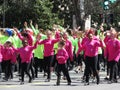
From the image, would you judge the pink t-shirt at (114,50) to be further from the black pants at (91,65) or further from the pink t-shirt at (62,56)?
the pink t-shirt at (62,56)

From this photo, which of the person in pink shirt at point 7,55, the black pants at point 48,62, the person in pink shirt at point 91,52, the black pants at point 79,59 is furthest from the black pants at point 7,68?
the black pants at point 79,59

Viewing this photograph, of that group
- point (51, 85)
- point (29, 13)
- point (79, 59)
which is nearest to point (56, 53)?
point (51, 85)

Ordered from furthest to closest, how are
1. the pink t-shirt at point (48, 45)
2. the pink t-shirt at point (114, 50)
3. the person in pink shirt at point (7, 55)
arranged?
1. the person in pink shirt at point (7, 55)
2. the pink t-shirt at point (48, 45)
3. the pink t-shirt at point (114, 50)

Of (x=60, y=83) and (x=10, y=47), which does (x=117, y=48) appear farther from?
(x=10, y=47)

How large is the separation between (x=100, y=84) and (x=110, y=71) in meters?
0.79

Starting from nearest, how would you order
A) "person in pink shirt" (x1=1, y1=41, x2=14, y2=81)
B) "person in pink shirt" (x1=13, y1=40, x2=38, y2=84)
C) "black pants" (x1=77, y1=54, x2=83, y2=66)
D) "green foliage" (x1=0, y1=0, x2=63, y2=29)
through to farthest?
1. "person in pink shirt" (x1=13, y1=40, x2=38, y2=84)
2. "person in pink shirt" (x1=1, y1=41, x2=14, y2=81)
3. "black pants" (x1=77, y1=54, x2=83, y2=66)
4. "green foliage" (x1=0, y1=0, x2=63, y2=29)

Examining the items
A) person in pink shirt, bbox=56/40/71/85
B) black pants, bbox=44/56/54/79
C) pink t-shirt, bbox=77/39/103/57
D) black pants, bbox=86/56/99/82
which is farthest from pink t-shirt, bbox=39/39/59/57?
black pants, bbox=86/56/99/82

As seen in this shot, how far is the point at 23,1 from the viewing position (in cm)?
5153

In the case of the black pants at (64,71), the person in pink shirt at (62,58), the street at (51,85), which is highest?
the person in pink shirt at (62,58)

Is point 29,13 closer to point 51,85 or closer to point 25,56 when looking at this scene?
A: point 25,56

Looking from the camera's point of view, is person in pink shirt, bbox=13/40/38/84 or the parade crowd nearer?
the parade crowd

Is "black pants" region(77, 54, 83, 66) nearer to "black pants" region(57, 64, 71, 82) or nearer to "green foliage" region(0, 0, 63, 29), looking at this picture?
"black pants" region(57, 64, 71, 82)

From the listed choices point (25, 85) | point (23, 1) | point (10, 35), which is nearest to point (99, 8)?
point (23, 1)

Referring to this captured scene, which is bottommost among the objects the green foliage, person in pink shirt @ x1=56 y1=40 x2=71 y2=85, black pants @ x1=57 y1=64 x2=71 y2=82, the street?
the street
